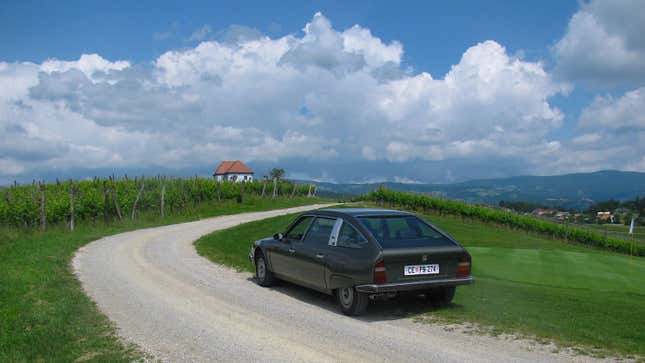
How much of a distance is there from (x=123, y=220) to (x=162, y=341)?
25377 millimetres

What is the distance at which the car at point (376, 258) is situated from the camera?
8.75 meters

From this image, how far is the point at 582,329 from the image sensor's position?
7.92 metres

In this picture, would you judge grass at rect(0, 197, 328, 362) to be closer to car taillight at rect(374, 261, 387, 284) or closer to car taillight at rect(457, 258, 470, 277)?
car taillight at rect(374, 261, 387, 284)

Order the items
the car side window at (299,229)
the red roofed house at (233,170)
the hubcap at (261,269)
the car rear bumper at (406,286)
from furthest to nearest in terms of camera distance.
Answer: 1. the red roofed house at (233,170)
2. the hubcap at (261,269)
3. the car side window at (299,229)
4. the car rear bumper at (406,286)

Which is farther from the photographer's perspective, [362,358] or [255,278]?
[255,278]

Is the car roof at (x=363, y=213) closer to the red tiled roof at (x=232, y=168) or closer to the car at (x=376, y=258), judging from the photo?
the car at (x=376, y=258)

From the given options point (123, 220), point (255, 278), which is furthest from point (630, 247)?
point (255, 278)

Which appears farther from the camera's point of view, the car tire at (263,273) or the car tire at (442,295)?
the car tire at (263,273)

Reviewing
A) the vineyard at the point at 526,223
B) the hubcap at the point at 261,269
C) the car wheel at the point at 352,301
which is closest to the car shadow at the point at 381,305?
the car wheel at the point at 352,301

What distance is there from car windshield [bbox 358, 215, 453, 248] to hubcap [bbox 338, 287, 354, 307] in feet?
3.25

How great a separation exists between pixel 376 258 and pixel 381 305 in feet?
5.58

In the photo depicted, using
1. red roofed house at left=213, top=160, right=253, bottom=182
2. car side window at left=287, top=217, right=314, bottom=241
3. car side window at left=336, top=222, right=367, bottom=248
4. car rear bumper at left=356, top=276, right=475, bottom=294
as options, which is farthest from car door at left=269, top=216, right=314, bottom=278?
red roofed house at left=213, top=160, right=253, bottom=182

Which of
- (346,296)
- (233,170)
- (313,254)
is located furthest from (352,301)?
(233,170)

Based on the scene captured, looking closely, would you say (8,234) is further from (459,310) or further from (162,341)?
(459,310)
